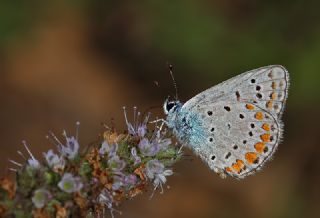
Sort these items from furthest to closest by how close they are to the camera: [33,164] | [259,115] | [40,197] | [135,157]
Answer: [259,115], [135,157], [33,164], [40,197]

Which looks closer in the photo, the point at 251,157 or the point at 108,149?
the point at 108,149

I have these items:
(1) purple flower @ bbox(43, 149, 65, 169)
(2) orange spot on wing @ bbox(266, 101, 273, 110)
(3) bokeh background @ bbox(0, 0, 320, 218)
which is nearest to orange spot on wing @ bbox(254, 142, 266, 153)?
(2) orange spot on wing @ bbox(266, 101, 273, 110)

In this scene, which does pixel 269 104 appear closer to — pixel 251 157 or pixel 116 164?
pixel 251 157

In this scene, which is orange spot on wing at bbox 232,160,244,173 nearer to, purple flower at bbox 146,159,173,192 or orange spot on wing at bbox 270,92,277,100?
orange spot on wing at bbox 270,92,277,100

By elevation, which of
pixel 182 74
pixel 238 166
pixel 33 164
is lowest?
pixel 182 74


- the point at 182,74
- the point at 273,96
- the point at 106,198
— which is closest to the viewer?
the point at 106,198

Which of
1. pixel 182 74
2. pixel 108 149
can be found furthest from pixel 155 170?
pixel 182 74

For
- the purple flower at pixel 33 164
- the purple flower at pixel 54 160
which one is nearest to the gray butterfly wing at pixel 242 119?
the purple flower at pixel 54 160
